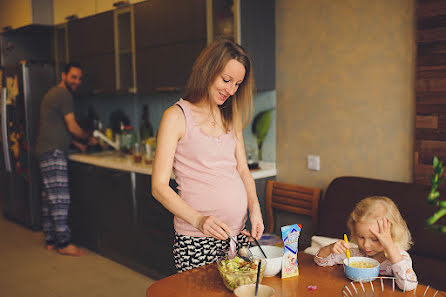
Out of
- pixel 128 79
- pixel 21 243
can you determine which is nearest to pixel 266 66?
pixel 128 79

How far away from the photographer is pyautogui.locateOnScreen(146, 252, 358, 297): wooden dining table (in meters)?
1.30

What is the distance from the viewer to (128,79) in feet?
12.6

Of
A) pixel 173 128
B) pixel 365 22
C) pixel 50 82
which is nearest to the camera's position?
pixel 173 128

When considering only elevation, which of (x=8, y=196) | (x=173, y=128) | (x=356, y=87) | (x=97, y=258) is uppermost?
(x=356, y=87)

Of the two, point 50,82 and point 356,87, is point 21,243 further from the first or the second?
point 356,87

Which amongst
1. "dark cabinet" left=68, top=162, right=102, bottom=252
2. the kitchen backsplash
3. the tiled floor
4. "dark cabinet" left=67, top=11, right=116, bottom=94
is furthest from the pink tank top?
"dark cabinet" left=67, top=11, right=116, bottom=94

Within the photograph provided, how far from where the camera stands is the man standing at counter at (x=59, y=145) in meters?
3.64

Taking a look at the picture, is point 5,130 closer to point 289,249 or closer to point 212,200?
point 212,200

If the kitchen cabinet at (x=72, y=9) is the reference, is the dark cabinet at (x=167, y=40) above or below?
below

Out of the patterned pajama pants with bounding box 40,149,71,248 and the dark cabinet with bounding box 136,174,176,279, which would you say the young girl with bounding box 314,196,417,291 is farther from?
the patterned pajama pants with bounding box 40,149,71,248

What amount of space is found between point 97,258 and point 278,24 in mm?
2368

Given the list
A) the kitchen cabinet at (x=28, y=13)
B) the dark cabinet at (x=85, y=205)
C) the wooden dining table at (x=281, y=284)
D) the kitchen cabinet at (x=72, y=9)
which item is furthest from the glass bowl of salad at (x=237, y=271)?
the kitchen cabinet at (x=28, y=13)

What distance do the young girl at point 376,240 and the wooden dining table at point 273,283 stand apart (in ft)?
0.20

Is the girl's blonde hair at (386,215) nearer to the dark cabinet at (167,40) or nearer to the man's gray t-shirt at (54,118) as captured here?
the dark cabinet at (167,40)
